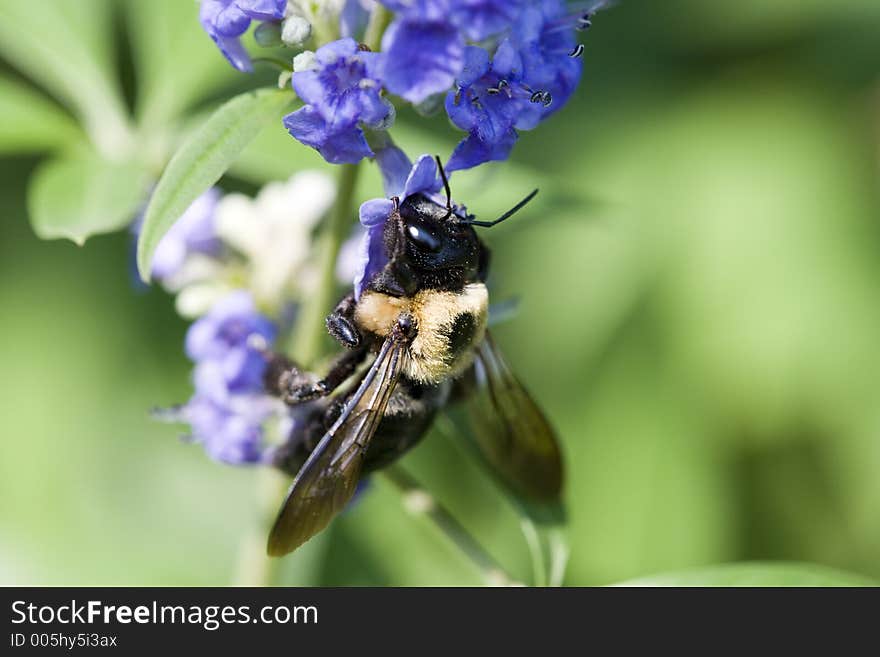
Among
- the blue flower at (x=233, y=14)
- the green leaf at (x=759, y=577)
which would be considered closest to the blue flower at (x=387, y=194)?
the blue flower at (x=233, y=14)

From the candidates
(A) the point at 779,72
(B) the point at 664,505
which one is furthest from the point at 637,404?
(A) the point at 779,72

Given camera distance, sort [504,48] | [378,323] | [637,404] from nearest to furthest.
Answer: [504,48] < [378,323] < [637,404]

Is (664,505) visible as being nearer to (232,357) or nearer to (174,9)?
(232,357)

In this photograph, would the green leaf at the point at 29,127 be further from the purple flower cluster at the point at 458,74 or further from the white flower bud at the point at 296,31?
the purple flower cluster at the point at 458,74

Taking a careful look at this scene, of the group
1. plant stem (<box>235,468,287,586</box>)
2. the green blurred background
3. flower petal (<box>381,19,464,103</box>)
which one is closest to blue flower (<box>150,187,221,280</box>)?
plant stem (<box>235,468,287,586</box>)

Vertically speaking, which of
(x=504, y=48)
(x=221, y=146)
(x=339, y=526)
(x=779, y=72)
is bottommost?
(x=339, y=526)

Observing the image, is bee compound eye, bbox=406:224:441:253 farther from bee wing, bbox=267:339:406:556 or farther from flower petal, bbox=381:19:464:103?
flower petal, bbox=381:19:464:103
